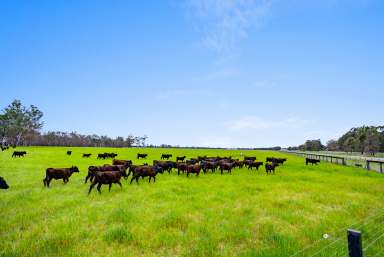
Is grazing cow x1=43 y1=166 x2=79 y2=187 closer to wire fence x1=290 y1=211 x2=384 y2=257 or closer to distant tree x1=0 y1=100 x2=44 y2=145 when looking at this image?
wire fence x1=290 y1=211 x2=384 y2=257

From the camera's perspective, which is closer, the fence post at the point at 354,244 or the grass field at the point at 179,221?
the fence post at the point at 354,244

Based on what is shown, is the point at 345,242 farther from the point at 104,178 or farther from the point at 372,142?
the point at 372,142

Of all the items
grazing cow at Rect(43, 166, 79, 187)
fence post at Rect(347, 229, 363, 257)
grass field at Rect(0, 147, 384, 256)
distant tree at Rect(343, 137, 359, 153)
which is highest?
distant tree at Rect(343, 137, 359, 153)

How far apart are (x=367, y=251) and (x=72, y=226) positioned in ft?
27.4

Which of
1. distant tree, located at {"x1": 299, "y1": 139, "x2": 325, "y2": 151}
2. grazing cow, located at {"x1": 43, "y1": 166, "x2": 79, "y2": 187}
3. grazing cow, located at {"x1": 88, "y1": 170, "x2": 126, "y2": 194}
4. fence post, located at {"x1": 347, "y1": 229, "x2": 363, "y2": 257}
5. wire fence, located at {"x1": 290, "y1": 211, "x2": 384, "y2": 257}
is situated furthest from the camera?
distant tree, located at {"x1": 299, "y1": 139, "x2": 325, "y2": 151}

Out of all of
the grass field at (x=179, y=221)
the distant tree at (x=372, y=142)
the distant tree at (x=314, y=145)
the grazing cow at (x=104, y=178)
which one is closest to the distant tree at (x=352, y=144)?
the distant tree at (x=372, y=142)

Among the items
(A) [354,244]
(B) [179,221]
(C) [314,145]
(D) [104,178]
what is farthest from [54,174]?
(C) [314,145]

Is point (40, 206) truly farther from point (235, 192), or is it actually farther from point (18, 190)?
point (235, 192)

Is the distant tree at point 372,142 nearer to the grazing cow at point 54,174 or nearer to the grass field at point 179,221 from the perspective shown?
the grass field at point 179,221

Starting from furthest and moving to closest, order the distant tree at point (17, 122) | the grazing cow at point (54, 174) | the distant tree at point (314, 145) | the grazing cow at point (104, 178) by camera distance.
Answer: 1. the distant tree at point (314, 145)
2. the distant tree at point (17, 122)
3. the grazing cow at point (54, 174)
4. the grazing cow at point (104, 178)

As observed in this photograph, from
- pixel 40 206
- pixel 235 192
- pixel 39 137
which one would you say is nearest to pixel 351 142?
pixel 235 192

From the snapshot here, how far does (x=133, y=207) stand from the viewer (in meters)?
10.4

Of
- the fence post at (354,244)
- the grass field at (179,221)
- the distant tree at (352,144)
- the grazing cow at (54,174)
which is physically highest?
the distant tree at (352,144)

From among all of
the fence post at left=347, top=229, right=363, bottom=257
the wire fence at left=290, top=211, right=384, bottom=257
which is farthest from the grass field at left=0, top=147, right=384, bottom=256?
the fence post at left=347, top=229, right=363, bottom=257
